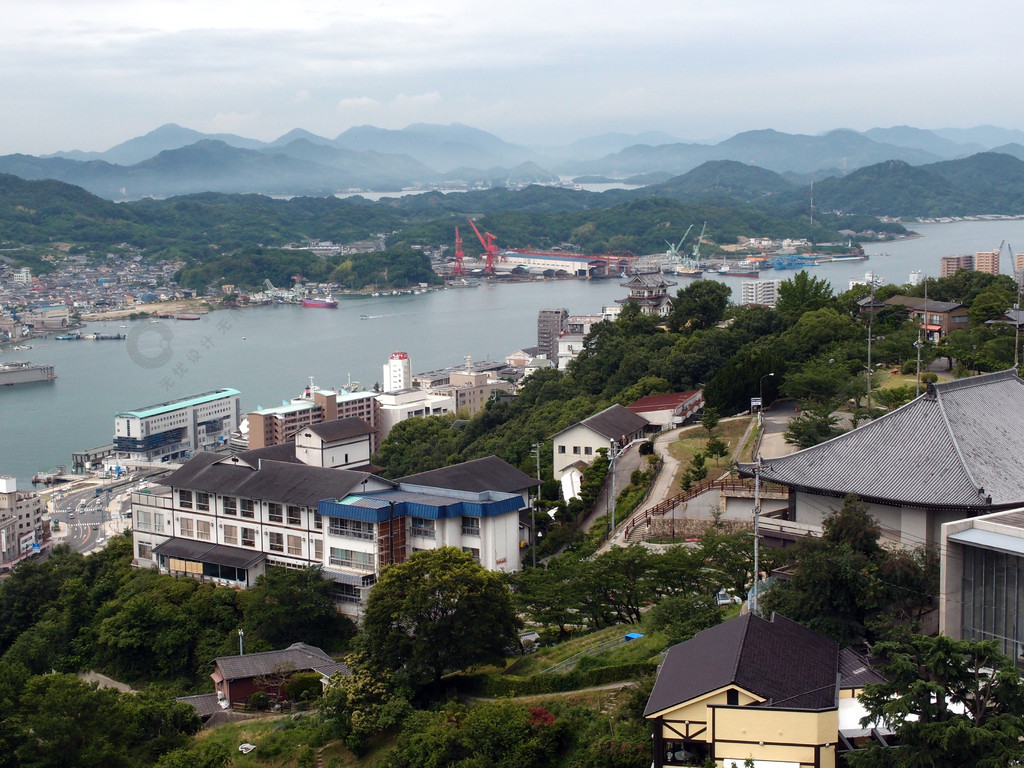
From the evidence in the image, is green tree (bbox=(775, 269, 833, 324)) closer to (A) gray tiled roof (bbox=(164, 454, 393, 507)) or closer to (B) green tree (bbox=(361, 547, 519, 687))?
(A) gray tiled roof (bbox=(164, 454, 393, 507))

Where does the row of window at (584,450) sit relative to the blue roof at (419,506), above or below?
below

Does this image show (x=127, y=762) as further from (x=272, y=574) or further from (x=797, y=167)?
(x=797, y=167)

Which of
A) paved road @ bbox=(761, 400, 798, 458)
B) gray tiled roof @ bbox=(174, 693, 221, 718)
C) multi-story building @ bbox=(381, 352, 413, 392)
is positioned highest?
paved road @ bbox=(761, 400, 798, 458)

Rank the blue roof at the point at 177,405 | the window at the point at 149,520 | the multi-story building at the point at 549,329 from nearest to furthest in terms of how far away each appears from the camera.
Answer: the window at the point at 149,520, the blue roof at the point at 177,405, the multi-story building at the point at 549,329

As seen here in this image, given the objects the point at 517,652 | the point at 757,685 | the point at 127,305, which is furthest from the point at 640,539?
the point at 127,305

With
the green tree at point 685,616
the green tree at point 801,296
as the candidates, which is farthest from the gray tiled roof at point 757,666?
the green tree at point 801,296

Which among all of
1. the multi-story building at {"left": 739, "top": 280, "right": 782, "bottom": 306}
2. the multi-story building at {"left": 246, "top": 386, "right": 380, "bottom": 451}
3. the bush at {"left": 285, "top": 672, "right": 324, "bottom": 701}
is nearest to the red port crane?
the multi-story building at {"left": 739, "top": 280, "right": 782, "bottom": 306}

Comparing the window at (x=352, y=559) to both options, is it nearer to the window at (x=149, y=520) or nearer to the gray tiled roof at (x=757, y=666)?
the window at (x=149, y=520)
